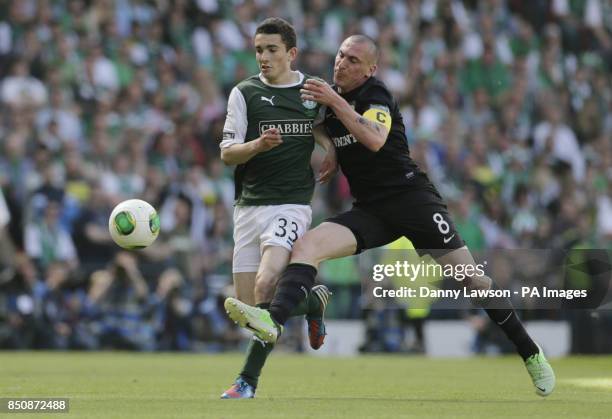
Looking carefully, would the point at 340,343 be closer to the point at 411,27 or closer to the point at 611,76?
the point at 411,27

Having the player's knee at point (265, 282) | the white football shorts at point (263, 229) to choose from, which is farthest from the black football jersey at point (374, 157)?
the player's knee at point (265, 282)

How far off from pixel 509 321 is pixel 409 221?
1.01 meters

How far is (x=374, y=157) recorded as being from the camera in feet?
30.7

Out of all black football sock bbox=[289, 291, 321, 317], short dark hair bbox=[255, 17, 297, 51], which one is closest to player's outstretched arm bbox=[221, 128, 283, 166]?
short dark hair bbox=[255, 17, 297, 51]

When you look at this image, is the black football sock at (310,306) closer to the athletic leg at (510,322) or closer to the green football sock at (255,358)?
the green football sock at (255,358)

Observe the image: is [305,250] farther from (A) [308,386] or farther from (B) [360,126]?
(A) [308,386]

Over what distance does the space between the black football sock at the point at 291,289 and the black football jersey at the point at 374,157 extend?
2.76ft

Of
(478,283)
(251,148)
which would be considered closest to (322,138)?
(251,148)

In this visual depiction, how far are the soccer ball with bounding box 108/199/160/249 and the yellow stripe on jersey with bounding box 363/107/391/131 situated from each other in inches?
77.1

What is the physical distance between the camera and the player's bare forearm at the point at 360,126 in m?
8.81

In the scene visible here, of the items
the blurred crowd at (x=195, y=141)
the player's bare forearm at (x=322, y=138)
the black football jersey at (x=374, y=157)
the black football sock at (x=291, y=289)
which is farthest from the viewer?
the blurred crowd at (x=195, y=141)

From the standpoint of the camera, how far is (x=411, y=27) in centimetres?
2359

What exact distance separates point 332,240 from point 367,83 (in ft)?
3.69

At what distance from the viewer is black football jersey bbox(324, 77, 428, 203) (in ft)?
30.5
